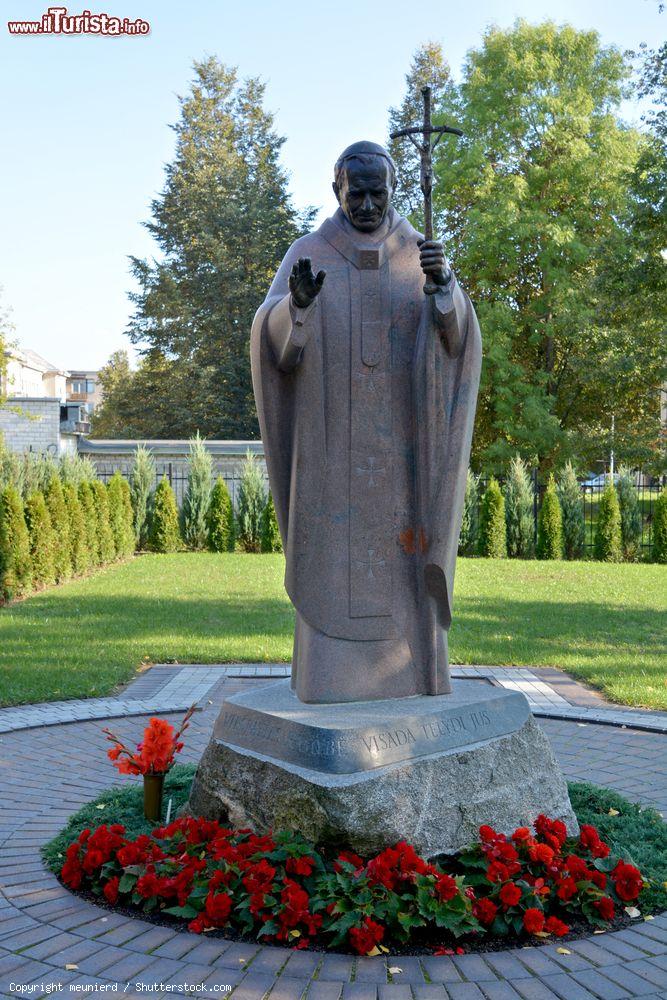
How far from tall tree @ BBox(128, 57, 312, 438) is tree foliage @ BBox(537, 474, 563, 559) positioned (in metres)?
14.5

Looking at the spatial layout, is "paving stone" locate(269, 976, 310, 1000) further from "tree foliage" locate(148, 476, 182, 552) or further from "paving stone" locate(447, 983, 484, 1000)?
"tree foliage" locate(148, 476, 182, 552)

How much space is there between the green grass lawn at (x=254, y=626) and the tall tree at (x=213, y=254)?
1676cm

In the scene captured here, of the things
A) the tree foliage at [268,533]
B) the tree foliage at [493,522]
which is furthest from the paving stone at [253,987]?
the tree foliage at [493,522]

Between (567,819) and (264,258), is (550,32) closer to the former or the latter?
(264,258)

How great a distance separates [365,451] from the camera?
14.1 feet

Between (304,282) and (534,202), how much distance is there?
23881mm

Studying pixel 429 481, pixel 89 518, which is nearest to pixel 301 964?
pixel 429 481

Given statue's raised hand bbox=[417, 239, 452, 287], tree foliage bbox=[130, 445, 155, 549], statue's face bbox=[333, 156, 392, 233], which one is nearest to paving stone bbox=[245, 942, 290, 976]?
statue's raised hand bbox=[417, 239, 452, 287]

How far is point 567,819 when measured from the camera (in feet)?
14.4

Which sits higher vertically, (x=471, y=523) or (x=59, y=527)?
(x=471, y=523)

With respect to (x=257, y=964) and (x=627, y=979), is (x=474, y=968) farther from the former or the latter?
(x=257, y=964)

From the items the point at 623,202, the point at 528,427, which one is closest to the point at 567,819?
the point at 528,427

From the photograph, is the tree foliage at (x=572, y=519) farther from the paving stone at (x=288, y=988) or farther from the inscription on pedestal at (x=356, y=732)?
the paving stone at (x=288, y=988)

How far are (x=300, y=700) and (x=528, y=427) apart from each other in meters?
22.1
